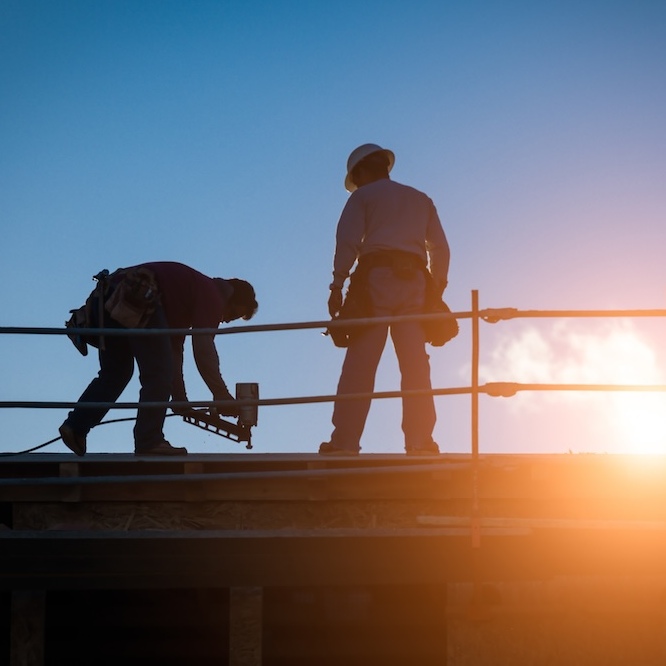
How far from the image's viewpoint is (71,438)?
26.2ft

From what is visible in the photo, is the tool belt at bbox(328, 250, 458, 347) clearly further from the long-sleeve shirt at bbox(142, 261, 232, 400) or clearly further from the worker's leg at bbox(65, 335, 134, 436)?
the worker's leg at bbox(65, 335, 134, 436)

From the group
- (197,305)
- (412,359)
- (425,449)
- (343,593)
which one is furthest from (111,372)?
(343,593)

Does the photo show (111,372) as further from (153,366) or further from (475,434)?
(475,434)

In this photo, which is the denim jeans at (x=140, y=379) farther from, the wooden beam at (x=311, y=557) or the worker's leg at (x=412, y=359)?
the wooden beam at (x=311, y=557)

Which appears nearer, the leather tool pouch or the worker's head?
the leather tool pouch

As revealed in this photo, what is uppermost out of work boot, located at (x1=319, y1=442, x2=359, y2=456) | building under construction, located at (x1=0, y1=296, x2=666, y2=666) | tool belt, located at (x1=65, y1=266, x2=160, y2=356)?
tool belt, located at (x1=65, y1=266, x2=160, y2=356)

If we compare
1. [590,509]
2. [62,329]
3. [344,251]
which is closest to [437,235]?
[344,251]

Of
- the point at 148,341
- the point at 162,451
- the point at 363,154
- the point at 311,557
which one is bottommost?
the point at 311,557

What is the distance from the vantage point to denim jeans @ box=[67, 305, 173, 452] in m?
8.06

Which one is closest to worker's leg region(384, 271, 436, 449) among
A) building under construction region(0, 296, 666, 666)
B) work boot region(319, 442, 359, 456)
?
work boot region(319, 442, 359, 456)

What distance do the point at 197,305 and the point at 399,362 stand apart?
4.94 ft

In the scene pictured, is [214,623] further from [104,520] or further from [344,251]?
[344,251]

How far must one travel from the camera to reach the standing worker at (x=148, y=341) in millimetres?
7969

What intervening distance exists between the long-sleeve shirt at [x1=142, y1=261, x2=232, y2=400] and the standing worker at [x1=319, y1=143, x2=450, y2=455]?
964 millimetres
